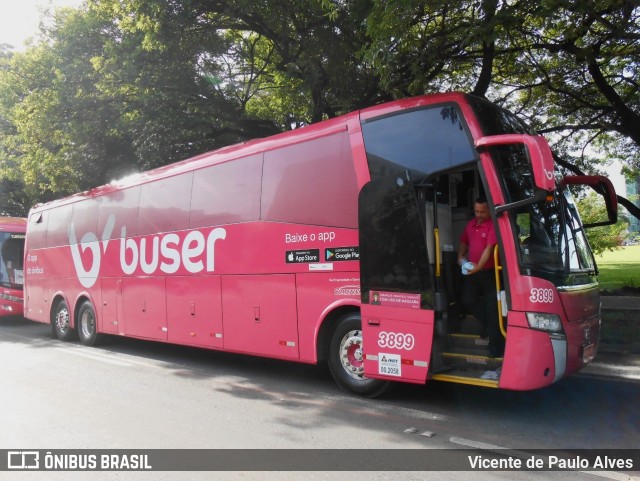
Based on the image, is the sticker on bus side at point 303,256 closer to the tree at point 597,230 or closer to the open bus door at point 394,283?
the open bus door at point 394,283

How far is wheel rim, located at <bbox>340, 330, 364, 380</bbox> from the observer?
19.5ft

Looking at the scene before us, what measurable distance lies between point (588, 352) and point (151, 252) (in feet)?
23.9

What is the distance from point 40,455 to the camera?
440 centimetres

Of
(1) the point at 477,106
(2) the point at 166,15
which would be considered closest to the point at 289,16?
(2) the point at 166,15

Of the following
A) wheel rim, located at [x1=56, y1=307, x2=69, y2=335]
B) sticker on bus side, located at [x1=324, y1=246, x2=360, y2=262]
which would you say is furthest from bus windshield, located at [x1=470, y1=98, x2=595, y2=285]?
wheel rim, located at [x1=56, y1=307, x2=69, y2=335]

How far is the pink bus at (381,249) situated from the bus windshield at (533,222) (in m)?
0.02

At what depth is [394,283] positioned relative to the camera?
17.7 ft

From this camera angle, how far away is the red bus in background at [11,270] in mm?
15438

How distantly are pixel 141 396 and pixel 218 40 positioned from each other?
7.89 metres

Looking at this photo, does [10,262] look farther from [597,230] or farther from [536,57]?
[597,230]

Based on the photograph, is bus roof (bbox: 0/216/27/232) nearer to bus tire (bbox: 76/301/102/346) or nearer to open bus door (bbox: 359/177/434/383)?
bus tire (bbox: 76/301/102/346)

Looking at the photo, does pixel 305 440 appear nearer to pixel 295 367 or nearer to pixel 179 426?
pixel 179 426

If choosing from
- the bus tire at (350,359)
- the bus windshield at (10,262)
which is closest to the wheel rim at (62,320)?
the bus windshield at (10,262)

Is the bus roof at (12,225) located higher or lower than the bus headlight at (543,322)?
higher
